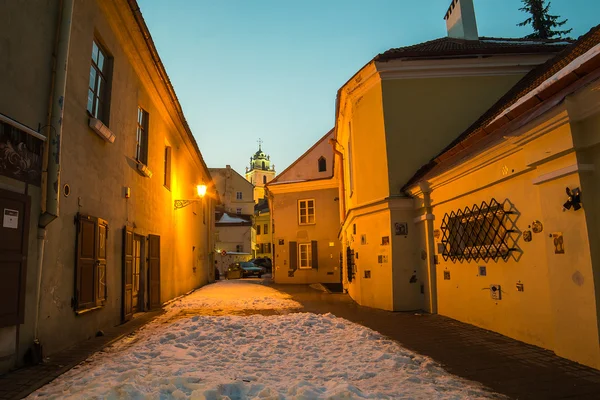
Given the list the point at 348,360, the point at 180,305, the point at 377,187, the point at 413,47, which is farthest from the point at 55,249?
the point at 413,47

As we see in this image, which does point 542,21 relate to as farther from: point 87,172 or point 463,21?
point 87,172

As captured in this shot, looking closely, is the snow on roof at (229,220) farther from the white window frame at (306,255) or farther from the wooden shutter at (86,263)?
the wooden shutter at (86,263)

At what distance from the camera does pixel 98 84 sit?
7676 mm

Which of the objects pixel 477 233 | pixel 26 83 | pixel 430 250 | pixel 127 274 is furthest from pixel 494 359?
pixel 127 274

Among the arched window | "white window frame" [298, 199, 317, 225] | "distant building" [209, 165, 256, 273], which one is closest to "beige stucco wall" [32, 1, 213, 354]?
"white window frame" [298, 199, 317, 225]

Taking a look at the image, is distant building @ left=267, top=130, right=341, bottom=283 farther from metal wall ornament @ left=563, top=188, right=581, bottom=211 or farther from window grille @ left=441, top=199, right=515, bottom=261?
metal wall ornament @ left=563, top=188, right=581, bottom=211

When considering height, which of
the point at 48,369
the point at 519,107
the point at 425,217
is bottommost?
the point at 48,369

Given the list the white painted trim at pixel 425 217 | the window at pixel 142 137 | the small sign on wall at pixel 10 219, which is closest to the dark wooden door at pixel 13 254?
the small sign on wall at pixel 10 219

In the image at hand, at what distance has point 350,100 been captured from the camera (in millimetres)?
12609

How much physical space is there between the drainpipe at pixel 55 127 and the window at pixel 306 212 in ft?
64.7

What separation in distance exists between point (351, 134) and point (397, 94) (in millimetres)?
2369

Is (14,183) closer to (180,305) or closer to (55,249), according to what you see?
(55,249)

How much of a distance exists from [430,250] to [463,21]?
902 centimetres

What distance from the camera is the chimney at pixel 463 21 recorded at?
1421 centimetres
